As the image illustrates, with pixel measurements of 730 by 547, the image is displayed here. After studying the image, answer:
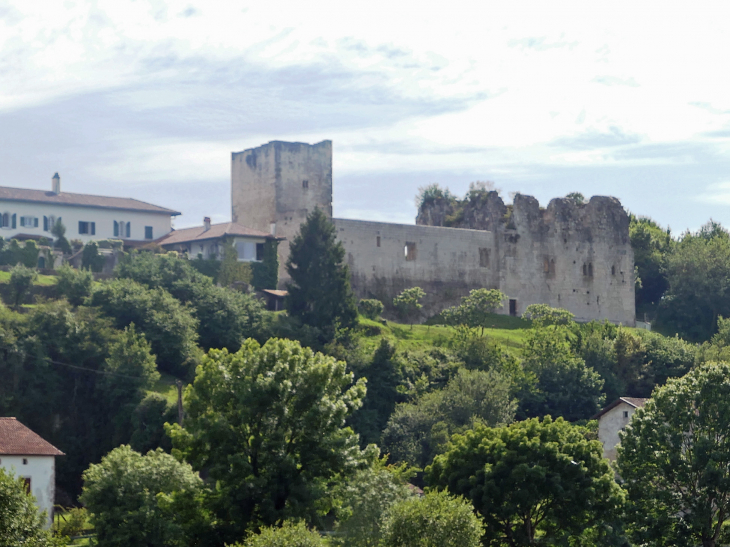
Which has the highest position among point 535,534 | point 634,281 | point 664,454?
point 634,281

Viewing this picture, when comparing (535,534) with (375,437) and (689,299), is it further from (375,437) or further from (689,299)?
(689,299)

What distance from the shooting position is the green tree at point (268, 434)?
3556cm

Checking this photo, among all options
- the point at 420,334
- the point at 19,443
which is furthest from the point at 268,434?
the point at 420,334

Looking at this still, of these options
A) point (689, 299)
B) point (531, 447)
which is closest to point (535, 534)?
point (531, 447)

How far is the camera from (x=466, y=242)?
7662 cm

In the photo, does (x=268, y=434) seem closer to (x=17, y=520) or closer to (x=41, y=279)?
(x=17, y=520)

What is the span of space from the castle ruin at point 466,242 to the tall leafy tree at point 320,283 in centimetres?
704

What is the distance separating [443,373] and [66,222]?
25306mm

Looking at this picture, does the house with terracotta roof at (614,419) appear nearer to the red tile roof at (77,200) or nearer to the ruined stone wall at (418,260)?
the ruined stone wall at (418,260)

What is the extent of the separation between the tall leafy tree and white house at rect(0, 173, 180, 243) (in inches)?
575

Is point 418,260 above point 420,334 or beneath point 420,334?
above

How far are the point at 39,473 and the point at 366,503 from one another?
1382cm

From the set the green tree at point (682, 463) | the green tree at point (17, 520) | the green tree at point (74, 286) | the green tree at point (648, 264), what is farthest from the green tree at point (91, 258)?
the green tree at point (648, 264)

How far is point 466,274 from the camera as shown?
76125mm
